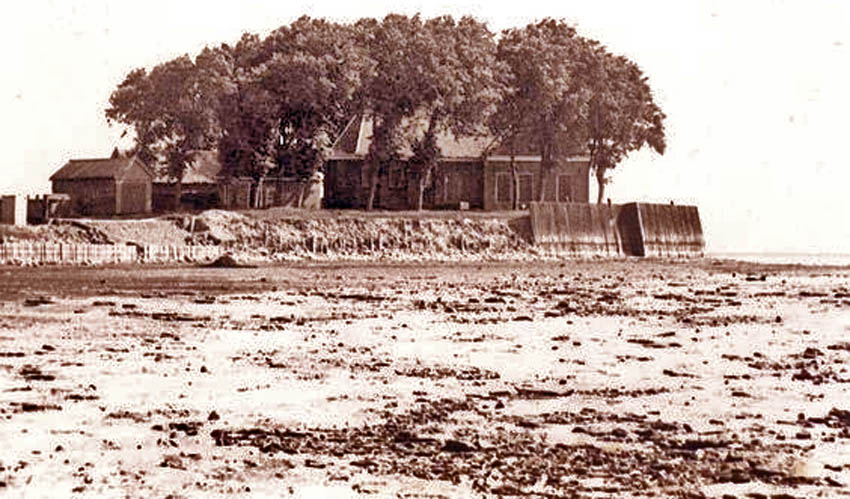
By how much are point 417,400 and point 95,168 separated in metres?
68.9

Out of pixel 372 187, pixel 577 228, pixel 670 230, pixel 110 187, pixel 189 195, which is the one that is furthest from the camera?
pixel 189 195

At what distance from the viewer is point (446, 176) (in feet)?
248

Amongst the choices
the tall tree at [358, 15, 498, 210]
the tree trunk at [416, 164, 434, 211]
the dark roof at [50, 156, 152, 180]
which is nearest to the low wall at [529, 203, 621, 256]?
the tree trunk at [416, 164, 434, 211]

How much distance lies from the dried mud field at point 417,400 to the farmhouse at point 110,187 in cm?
4815

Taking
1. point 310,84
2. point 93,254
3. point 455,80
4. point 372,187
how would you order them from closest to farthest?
point 93,254 → point 310,84 → point 455,80 → point 372,187

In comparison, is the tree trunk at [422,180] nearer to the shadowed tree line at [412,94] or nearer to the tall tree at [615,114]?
the shadowed tree line at [412,94]

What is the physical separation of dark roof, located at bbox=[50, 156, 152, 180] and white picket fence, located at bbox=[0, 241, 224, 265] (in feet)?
75.7

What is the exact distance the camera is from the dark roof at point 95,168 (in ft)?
252

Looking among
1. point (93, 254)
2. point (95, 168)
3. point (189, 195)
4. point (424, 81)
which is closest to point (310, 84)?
point (424, 81)

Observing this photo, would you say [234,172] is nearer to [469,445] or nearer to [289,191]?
[289,191]

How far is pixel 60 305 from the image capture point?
2777 cm

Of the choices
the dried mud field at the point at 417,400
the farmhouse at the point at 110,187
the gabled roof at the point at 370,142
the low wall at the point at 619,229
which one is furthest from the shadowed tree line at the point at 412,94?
the dried mud field at the point at 417,400

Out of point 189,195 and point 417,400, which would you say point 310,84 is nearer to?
point 189,195

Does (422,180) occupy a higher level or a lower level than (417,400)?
higher
